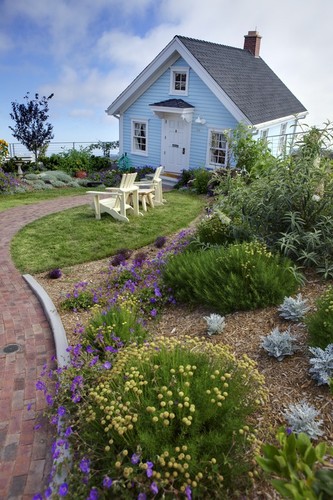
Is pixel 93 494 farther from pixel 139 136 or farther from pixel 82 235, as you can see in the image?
pixel 139 136

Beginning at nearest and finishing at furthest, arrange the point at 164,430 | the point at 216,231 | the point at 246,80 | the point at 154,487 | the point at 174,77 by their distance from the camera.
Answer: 1. the point at 154,487
2. the point at 164,430
3. the point at 216,231
4. the point at 174,77
5. the point at 246,80

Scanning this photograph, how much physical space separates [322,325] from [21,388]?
9.76 feet

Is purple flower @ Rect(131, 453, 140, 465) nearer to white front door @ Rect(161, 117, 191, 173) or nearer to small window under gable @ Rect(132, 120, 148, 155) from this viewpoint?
white front door @ Rect(161, 117, 191, 173)

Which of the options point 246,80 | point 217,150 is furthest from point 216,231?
point 246,80

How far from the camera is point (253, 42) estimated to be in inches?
832

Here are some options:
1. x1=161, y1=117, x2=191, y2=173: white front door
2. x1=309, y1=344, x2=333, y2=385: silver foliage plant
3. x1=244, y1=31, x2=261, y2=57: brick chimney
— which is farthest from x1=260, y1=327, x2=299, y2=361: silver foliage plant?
x1=244, y1=31, x2=261, y2=57: brick chimney

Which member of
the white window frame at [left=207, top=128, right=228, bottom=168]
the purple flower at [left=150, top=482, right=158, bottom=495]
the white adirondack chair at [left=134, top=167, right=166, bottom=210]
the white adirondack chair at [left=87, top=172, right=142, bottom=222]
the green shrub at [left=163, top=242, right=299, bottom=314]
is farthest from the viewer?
the white window frame at [left=207, top=128, right=228, bottom=168]

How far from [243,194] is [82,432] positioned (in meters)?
4.62

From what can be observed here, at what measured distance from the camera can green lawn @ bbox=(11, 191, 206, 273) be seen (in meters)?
7.24

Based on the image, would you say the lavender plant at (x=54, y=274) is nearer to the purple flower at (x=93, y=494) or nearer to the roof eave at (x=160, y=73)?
the purple flower at (x=93, y=494)

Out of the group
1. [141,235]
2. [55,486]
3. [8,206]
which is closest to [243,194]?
[141,235]

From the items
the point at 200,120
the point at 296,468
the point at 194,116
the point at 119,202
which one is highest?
the point at 194,116

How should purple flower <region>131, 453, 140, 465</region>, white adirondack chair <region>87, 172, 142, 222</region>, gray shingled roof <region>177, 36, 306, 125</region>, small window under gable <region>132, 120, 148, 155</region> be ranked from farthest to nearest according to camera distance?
small window under gable <region>132, 120, 148, 155</region>
gray shingled roof <region>177, 36, 306, 125</region>
white adirondack chair <region>87, 172, 142, 222</region>
purple flower <region>131, 453, 140, 465</region>

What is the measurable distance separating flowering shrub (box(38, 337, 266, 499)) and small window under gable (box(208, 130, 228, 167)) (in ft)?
43.0
